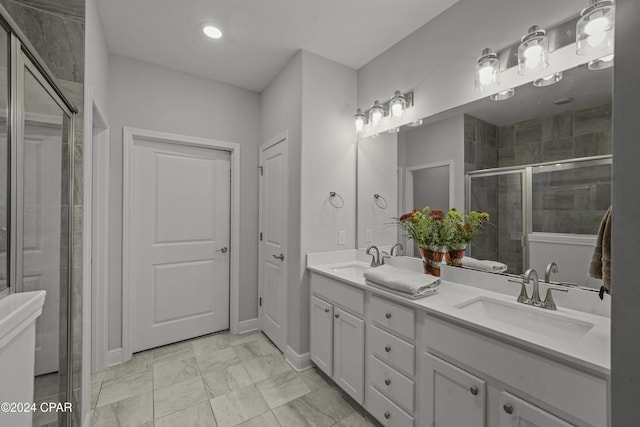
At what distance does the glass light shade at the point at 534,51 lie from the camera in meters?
1.34

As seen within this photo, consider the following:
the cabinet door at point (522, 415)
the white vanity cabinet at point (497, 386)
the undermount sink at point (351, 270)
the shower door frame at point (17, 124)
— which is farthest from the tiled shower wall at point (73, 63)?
the cabinet door at point (522, 415)

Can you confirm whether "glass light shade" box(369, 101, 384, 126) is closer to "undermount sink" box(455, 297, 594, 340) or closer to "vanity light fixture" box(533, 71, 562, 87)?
"vanity light fixture" box(533, 71, 562, 87)

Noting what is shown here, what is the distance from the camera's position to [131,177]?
2398mm

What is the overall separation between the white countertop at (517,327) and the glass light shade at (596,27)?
46.0 inches

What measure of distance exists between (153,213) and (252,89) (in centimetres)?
162

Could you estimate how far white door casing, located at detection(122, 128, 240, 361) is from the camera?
240cm

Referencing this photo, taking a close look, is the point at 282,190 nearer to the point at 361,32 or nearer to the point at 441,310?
the point at 361,32

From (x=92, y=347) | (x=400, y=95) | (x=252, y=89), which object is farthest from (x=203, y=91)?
(x=92, y=347)

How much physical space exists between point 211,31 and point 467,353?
2.58 metres

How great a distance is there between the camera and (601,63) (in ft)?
3.93

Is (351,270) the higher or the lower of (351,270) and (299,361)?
the higher

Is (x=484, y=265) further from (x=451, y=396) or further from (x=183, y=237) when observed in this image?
(x=183, y=237)

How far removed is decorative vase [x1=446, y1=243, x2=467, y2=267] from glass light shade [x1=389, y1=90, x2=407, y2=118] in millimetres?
1062

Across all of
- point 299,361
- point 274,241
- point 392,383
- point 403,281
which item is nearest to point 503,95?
point 403,281
